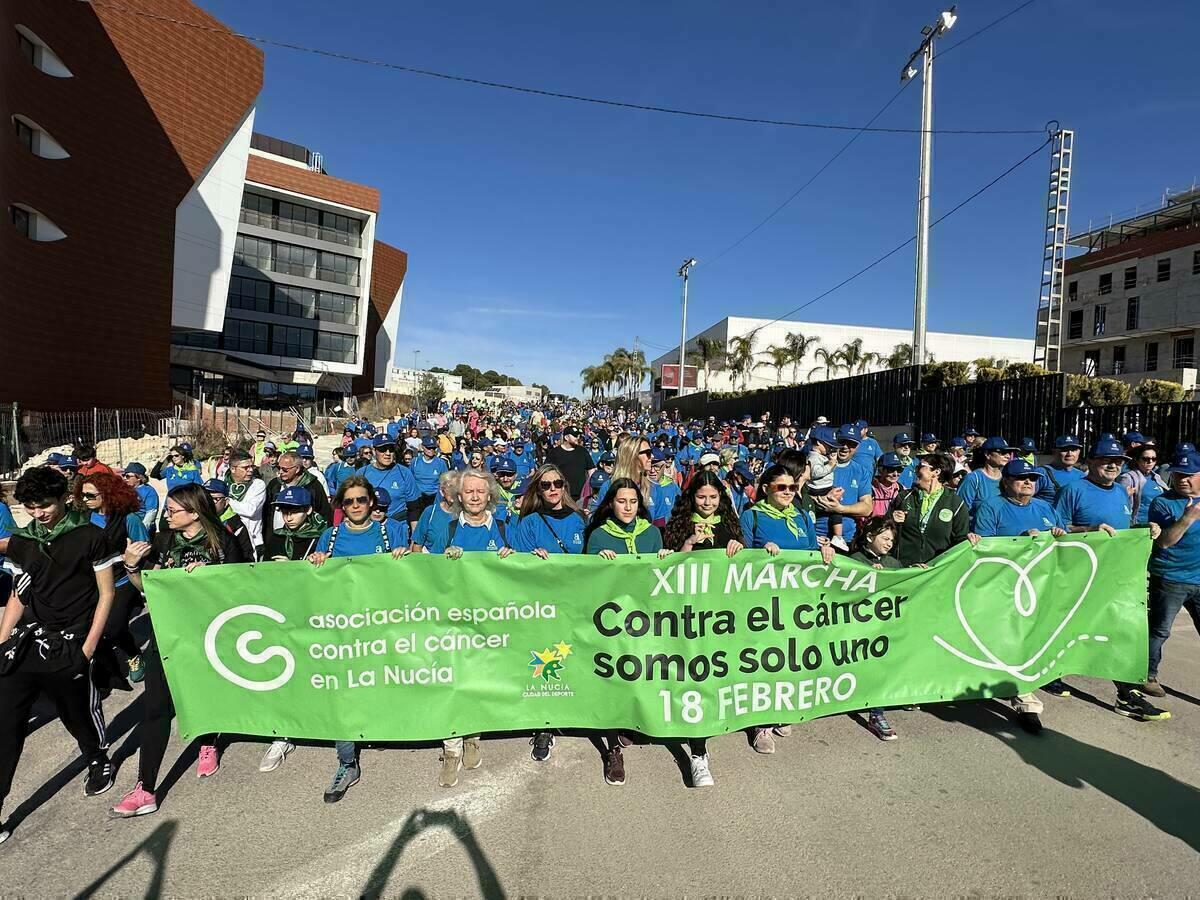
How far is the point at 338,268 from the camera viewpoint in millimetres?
56562

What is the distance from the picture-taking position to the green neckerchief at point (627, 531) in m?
4.23

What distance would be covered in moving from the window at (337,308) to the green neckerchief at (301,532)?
186ft

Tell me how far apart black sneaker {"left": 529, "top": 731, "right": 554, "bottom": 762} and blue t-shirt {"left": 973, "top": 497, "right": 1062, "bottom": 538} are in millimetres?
3484

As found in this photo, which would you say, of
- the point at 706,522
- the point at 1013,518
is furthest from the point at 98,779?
the point at 1013,518

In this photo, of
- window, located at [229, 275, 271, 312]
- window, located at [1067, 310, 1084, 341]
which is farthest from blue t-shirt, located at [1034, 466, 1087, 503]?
window, located at [229, 275, 271, 312]

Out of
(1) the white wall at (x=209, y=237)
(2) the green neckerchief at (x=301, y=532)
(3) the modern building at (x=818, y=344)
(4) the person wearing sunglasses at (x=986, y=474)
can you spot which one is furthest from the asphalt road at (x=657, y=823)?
(3) the modern building at (x=818, y=344)

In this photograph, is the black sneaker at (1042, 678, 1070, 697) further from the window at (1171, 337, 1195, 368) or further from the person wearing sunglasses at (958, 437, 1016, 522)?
the window at (1171, 337, 1195, 368)

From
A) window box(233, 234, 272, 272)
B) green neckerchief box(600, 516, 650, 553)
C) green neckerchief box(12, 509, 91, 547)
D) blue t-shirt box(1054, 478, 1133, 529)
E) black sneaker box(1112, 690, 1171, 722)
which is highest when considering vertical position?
window box(233, 234, 272, 272)

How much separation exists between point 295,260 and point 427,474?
176 feet

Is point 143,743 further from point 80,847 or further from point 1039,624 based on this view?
point 1039,624

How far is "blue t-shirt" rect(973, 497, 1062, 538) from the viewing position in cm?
495

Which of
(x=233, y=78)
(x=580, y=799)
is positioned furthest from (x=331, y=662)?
(x=233, y=78)

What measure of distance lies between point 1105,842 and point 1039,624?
5.07ft

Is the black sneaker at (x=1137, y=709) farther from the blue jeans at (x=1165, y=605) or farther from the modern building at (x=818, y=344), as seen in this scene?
the modern building at (x=818, y=344)
